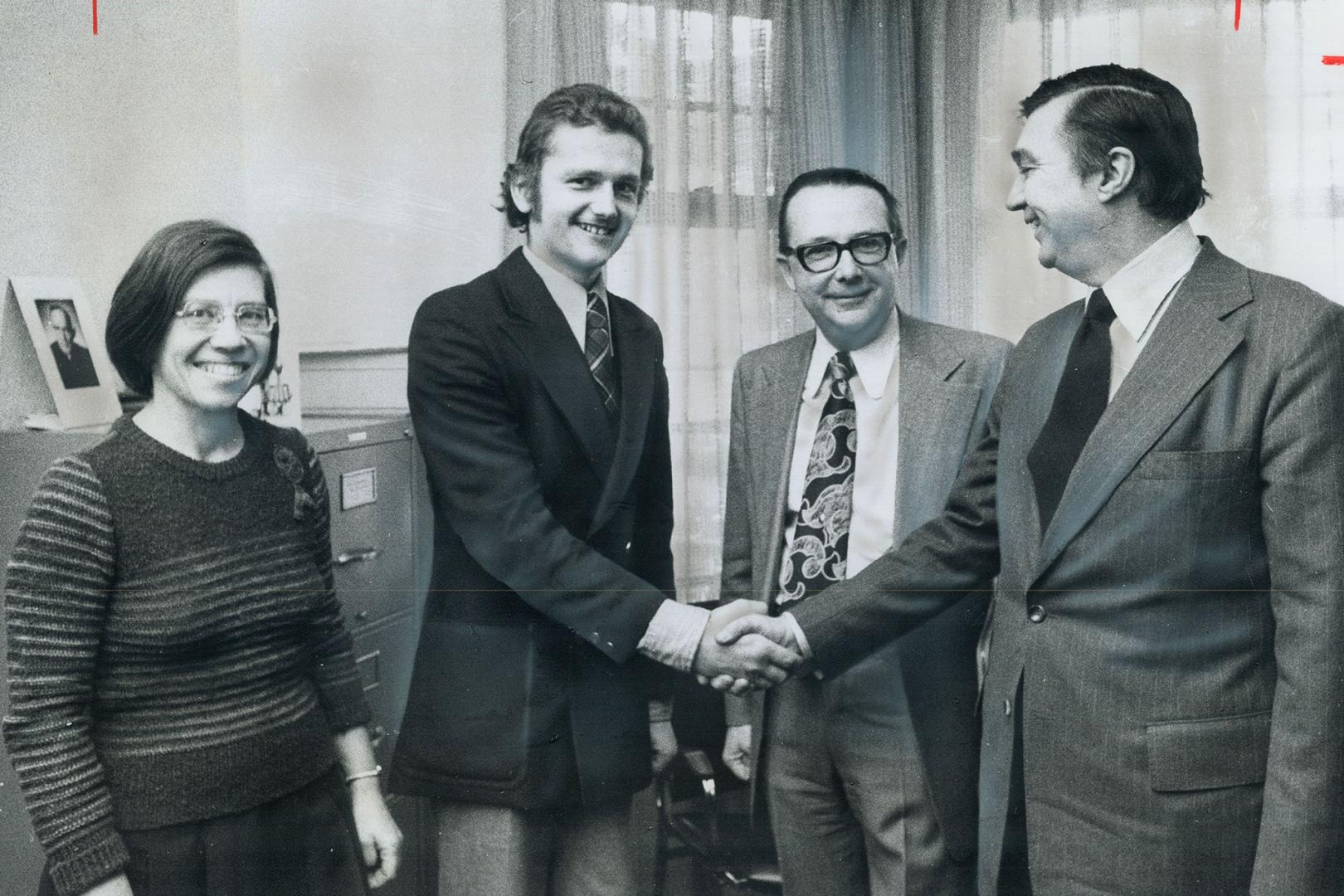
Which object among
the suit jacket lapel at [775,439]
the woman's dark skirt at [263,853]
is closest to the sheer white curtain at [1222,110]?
the suit jacket lapel at [775,439]

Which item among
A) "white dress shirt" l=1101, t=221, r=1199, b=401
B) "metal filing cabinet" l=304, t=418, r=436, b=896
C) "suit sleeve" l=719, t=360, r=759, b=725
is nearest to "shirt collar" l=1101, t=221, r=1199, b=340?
"white dress shirt" l=1101, t=221, r=1199, b=401

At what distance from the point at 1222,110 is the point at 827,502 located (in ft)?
3.05

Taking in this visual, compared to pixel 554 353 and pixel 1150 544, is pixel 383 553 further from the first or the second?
pixel 1150 544

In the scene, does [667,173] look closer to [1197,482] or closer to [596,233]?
[596,233]

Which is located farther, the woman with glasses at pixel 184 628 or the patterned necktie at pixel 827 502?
the patterned necktie at pixel 827 502

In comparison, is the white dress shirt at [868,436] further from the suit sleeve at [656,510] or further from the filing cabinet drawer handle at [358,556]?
the filing cabinet drawer handle at [358,556]

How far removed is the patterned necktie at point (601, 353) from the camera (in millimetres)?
1654

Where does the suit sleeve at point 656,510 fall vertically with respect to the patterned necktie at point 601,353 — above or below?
below

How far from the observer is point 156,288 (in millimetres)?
1510

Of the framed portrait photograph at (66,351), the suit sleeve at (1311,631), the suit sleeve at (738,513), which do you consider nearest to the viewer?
the suit sleeve at (1311,631)

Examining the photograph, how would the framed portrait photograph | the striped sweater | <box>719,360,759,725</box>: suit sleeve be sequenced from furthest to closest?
<box>719,360,759,725</box>: suit sleeve
the framed portrait photograph
the striped sweater

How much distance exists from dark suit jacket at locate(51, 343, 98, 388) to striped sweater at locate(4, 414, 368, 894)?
17cm

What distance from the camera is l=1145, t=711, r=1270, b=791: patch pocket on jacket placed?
1361 mm

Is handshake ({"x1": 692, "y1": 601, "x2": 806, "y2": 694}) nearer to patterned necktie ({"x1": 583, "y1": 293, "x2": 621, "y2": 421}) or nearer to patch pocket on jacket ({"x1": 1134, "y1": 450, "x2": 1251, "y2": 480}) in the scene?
patterned necktie ({"x1": 583, "y1": 293, "x2": 621, "y2": 421})
